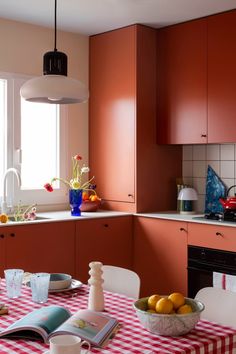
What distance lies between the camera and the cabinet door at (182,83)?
411 cm

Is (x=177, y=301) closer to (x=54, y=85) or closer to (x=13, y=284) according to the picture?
(x=13, y=284)

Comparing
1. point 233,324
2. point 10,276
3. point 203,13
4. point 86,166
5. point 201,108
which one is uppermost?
point 203,13

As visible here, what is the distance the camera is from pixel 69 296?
2.19 metres

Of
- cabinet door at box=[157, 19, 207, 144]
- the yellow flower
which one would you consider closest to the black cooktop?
cabinet door at box=[157, 19, 207, 144]

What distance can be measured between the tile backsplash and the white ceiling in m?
1.06

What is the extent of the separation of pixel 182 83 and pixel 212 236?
1295 millimetres

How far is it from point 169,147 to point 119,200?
631mm

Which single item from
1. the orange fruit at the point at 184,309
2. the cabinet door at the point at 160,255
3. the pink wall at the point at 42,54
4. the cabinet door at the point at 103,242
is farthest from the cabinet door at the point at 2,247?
the orange fruit at the point at 184,309

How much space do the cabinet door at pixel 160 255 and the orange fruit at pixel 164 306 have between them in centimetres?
213

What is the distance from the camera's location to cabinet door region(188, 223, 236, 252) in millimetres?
3545

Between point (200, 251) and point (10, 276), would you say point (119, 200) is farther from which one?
point (10, 276)

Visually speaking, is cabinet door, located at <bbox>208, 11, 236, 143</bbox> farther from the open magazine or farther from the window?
the open magazine

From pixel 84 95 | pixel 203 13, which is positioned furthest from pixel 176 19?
pixel 84 95

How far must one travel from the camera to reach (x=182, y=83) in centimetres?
425
